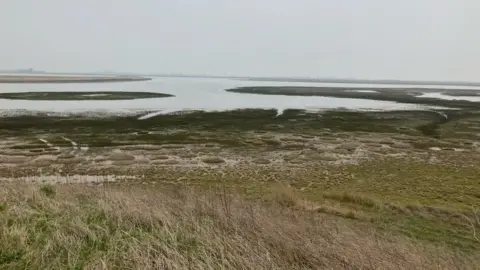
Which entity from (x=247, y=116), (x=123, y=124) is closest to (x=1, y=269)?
(x=123, y=124)

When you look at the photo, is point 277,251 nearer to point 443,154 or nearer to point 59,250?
point 59,250

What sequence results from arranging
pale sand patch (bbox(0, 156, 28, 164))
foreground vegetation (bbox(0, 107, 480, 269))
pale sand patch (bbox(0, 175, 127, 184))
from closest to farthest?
foreground vegetation (bbox(0, 107, 480, 269)) → pale sand patch (bbox(0, 175, 127, 184)) → pale sand patch (bbox(0, 156, 28, 164))

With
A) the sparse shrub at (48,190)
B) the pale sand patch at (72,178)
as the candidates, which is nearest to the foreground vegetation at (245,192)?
the sparse shrub at (48,190)

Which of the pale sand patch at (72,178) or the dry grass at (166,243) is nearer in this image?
the dry grass at (166,243)

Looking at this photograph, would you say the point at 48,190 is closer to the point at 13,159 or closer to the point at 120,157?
the point at 120,157

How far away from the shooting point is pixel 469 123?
3703cm

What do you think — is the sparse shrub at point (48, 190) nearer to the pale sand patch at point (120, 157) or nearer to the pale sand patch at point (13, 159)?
the pale sand patch at point (120, 157)

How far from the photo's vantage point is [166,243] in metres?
5.47

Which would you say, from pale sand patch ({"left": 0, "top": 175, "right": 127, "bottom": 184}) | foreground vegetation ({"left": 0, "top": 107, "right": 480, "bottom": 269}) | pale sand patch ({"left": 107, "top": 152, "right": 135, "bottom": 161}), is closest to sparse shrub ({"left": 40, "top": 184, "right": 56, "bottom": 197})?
foreground vegetation ({"left": 0, "top": 107, "right": 480, "bottom": 269})

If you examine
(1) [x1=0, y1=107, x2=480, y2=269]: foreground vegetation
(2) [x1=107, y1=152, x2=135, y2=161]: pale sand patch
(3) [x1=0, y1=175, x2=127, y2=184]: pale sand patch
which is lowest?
(3) [x1=0, y1=175, x2=127, y2=184]: pale sand patch

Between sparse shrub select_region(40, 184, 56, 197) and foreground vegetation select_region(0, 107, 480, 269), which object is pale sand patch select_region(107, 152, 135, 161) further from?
sparse shrub select_region(40, 184, 56, 197)

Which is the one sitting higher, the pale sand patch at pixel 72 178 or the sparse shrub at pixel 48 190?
the sparse shrub at pixel 48 190

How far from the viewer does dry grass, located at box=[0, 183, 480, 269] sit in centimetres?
495

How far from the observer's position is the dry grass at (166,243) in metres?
4.95
